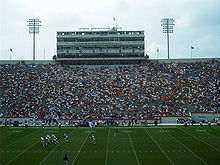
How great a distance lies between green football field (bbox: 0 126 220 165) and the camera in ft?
52.1

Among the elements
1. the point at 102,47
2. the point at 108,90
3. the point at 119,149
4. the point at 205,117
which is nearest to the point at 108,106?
the point at 108,90

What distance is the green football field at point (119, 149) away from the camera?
15891 millimetres

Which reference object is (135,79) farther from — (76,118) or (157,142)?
(157,142)

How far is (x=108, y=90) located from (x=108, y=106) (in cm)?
399

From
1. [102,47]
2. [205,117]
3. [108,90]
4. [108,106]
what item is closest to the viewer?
[205,117]

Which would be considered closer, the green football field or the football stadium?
the green football field

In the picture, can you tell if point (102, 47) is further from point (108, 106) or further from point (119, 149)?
point (119, 149)

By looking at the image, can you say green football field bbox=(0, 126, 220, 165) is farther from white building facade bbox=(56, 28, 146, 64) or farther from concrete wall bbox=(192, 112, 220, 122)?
white building facade bbox=(56, 28, 146, 64)

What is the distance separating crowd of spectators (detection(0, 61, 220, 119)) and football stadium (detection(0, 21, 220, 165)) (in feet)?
0.49

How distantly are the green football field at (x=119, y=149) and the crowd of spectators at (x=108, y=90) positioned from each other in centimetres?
1124

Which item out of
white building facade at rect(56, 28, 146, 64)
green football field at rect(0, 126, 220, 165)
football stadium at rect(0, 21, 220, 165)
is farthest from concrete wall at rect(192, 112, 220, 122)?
white building facade at rect(56, 28, 146, 64)

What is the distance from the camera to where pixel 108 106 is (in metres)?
37.8

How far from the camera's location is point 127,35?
5006 centimetres

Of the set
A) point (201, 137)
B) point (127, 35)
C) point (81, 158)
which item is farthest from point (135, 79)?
point (81, 158)
